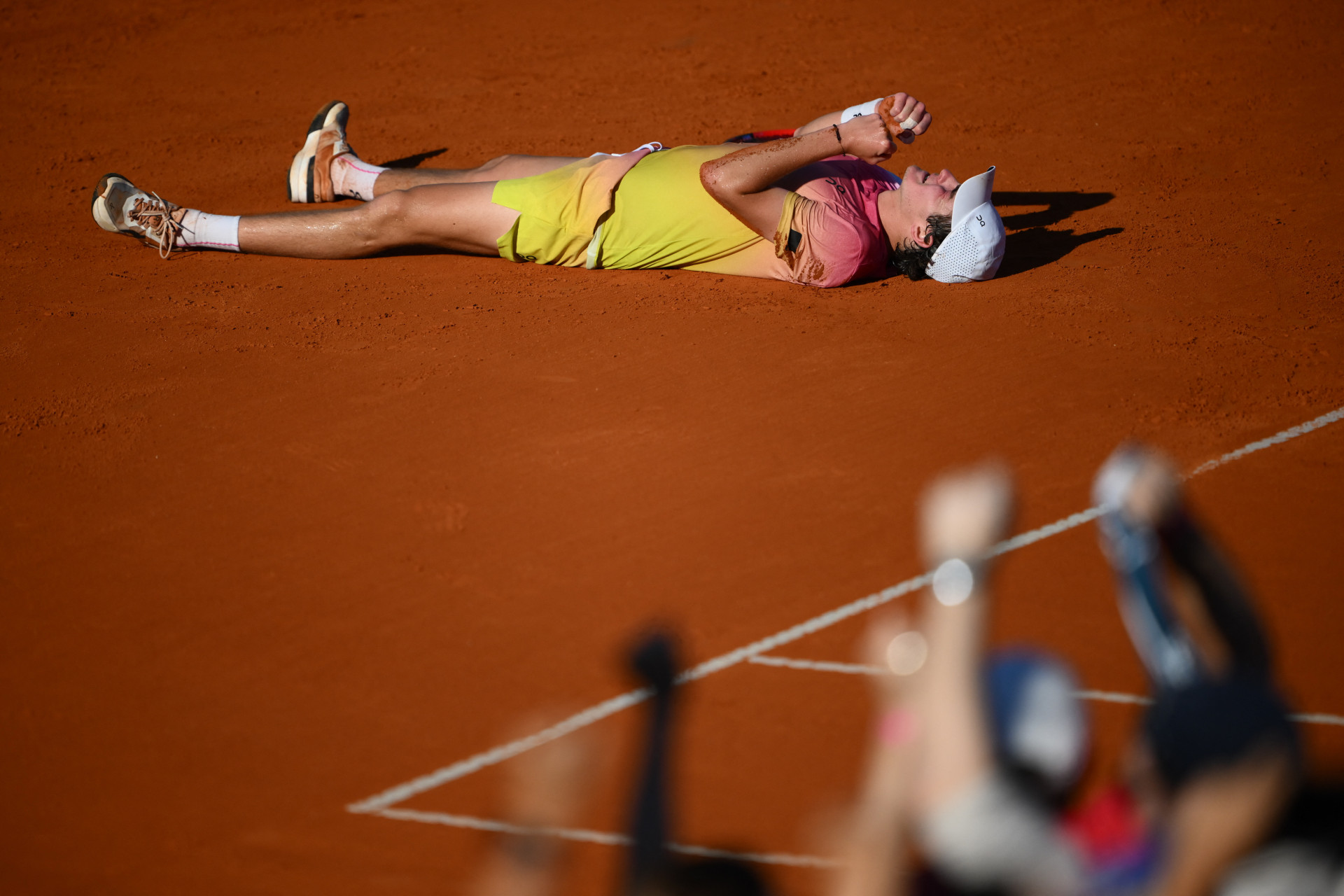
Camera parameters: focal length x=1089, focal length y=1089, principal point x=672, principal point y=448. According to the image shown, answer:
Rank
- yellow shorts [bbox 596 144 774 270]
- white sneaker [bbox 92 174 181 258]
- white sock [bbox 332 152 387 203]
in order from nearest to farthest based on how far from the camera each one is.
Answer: yellow shorts [bbox 596 144 774 270] → white sneaker [bbox 92 174 181 258] → white sock [bbox 332 152 387 203]

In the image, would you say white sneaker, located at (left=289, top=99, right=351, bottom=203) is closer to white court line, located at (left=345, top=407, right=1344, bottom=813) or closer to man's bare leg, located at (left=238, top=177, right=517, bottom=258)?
man's bare leg, located at (left=238, top=177, right=517, bottom=258)

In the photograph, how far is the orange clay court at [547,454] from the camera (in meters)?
3.46

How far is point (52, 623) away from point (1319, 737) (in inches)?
173

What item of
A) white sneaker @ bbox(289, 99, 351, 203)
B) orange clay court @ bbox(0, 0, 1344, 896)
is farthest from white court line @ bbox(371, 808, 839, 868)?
white sneaker @ bbox(289, 99, 351, 203)

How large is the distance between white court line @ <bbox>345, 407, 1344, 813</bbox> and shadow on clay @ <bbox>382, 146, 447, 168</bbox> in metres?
4.86

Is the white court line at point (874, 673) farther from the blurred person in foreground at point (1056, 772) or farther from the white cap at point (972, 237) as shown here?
the white cap at point (972, 237)

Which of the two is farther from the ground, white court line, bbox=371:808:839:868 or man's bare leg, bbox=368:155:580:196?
man's bare leg, bbox=368:155:580:196

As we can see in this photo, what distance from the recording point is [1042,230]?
6641mm

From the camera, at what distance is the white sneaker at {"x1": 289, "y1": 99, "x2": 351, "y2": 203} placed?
678cm

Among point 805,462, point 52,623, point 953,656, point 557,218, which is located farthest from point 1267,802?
point 557,218

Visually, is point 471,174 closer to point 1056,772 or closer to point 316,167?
point 316,167

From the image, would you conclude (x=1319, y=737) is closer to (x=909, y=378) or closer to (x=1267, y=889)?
(x=1267, y=889)

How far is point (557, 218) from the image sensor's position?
600 cm

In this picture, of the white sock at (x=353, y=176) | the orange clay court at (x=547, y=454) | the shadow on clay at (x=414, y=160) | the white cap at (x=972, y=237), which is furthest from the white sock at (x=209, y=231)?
the white cap at (x=972, y=237)
